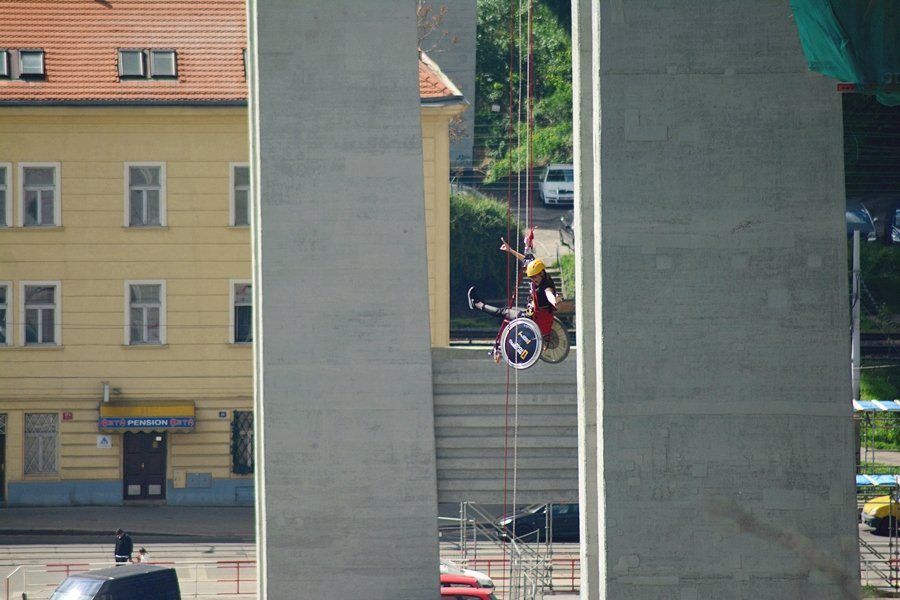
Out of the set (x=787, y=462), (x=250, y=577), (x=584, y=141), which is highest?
(x=584, y=141)

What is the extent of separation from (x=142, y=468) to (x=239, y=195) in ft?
18.4

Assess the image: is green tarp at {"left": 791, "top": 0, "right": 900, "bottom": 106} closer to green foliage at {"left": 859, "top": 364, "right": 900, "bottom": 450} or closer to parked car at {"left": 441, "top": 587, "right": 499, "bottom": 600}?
parked car at {"left": 441, "top": 587, "right": 499, "bottom": 600}

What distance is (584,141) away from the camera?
1750cm

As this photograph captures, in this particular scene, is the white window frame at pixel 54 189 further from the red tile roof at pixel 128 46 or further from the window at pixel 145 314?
the window at pixel 145 314

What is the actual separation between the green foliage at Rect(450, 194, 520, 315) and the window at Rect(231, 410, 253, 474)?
38.2ft

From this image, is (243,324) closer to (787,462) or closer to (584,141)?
(584,141)

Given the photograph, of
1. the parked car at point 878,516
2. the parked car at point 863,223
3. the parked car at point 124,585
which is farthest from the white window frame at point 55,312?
the parked car at point 863,223

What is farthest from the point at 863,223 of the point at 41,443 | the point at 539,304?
the point at 539,304

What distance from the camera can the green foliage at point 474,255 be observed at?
42.2 m

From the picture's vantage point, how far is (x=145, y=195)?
31.6 metres

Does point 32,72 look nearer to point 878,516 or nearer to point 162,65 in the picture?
point 162,65

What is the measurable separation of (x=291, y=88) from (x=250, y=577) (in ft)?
32.9

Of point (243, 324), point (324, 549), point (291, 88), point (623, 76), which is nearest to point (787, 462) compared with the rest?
point (623, 76)

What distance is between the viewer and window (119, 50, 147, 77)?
104ft
